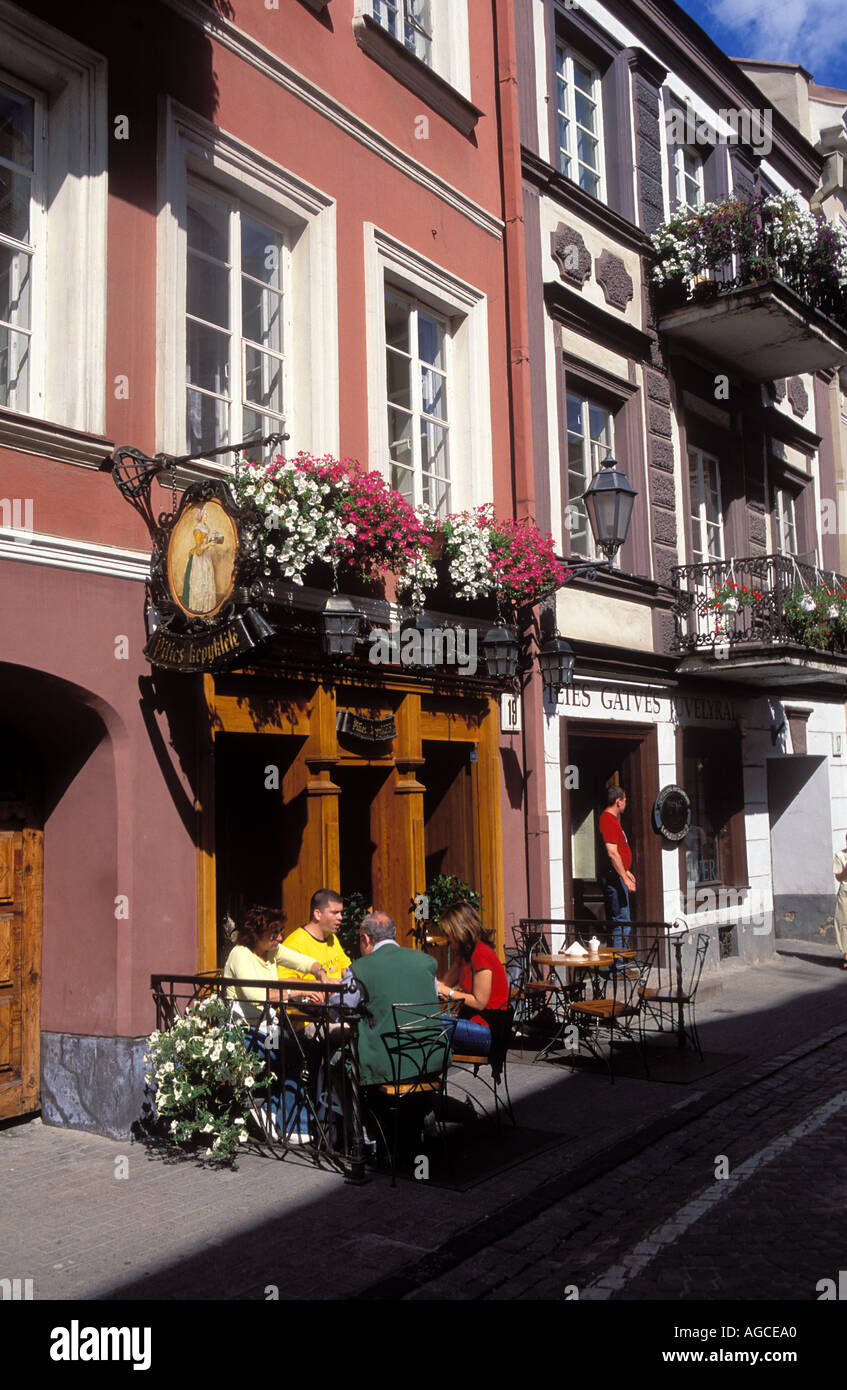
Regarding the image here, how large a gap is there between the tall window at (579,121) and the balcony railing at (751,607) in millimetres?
4690

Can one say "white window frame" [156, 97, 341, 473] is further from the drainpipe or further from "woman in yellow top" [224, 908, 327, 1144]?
"woman in yellow top" [224, 908, 327, 1144]

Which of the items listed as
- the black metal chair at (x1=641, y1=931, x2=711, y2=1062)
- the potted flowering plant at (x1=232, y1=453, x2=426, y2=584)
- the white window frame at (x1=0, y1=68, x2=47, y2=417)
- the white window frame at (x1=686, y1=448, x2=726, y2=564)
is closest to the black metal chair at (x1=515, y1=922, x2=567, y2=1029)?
the black metal chair at (x1=641, y1=931, x2=711, y2=1062)

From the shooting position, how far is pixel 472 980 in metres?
7.27

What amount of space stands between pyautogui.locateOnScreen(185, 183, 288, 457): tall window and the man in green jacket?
3811 mm

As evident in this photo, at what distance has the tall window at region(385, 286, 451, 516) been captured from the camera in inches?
408

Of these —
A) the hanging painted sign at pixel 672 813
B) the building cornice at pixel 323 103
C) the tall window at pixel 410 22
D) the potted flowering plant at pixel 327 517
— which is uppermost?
the tall window at pixel 410 22

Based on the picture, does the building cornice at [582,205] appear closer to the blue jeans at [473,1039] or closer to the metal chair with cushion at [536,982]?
the metal chair with cushion at [536,982]

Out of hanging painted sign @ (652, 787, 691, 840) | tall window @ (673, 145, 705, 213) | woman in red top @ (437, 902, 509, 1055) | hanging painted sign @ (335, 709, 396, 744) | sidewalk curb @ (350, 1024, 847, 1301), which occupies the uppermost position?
tall window @ (673, 145, 705, 213)

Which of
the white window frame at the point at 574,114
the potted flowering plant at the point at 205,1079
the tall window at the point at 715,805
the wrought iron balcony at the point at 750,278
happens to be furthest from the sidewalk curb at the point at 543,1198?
the white window frame at the point at 574,114

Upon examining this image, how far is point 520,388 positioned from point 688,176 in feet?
20.9

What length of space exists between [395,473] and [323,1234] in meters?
6.61

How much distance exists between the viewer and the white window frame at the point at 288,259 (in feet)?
25.0

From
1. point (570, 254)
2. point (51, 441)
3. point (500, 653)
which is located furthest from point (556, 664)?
point (51, 441)

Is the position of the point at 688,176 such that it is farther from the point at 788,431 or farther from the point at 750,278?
the point at 788,431
